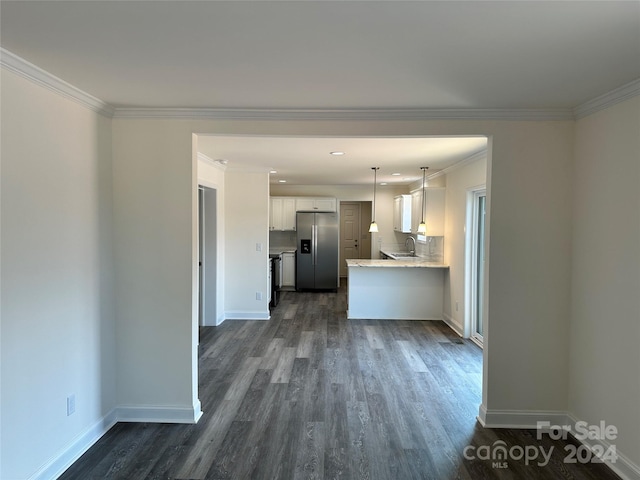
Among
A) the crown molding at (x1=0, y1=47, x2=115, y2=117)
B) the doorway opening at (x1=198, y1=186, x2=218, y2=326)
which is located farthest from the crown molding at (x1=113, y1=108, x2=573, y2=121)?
the doorway opening at (x1=198, y1=186, x2=218, y2=326)

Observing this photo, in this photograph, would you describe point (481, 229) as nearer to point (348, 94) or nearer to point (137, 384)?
point (348, 94)

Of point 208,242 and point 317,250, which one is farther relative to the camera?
point 317,250

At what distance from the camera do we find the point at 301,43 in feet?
5.46

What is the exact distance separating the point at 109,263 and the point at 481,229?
4194mm

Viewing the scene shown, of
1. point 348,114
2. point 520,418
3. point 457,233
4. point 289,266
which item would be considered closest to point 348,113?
point 348,114

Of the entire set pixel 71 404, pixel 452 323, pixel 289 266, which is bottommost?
pixel 452 323

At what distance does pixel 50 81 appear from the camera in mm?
2076

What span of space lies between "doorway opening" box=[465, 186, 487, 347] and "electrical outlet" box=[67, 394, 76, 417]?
428 cm

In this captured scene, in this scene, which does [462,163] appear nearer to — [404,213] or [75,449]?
[404,213]

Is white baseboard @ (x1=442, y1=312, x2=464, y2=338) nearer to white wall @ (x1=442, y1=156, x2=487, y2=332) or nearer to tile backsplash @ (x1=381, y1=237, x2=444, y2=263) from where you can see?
white wall @ (x1=442, y1=156, x2=487, y2=332)

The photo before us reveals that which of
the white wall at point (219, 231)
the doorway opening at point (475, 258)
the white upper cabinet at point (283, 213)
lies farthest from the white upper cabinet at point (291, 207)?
the doorway opening at point (475, 258)

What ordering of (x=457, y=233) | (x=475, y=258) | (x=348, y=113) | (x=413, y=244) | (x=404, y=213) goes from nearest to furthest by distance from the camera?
1. (x=348, y=113)
2. (x=475, y=258)
3. (x=457, y=233)
4. (x=404, y=213)
5. (x=413, y=244)

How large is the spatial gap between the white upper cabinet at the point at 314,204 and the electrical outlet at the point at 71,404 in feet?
19.8

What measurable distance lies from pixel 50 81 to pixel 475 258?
460 cm
